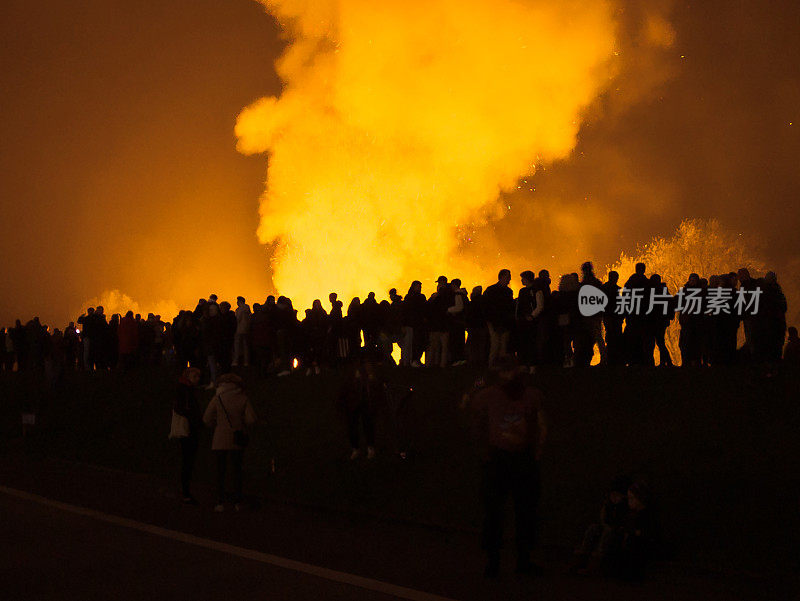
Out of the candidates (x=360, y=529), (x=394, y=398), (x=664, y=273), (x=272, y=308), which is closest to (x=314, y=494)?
(x=394, y=398)

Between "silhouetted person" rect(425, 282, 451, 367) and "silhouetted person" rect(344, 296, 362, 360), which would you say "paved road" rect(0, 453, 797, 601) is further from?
"silhouetted person" rect(344, 296, 362, 360)

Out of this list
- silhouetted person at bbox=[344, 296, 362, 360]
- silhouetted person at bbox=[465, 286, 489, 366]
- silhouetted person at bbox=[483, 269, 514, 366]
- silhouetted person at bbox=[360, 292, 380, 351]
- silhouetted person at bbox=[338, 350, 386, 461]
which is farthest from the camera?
silhouetted person at bbox=[344, 296, 362, 360]

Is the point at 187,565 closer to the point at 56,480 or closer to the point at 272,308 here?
the point at 56,480

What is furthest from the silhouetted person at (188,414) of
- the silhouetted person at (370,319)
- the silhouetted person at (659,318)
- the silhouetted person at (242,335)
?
the silhouetted person at (242,335)

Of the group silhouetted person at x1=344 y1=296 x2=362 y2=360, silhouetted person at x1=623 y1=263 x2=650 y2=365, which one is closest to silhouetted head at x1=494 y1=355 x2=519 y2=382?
silhouetted person at x1=623 y1=263 x2=650 y2=365

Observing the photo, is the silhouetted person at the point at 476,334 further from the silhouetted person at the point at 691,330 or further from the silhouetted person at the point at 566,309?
the silhouetted person at the point at 691,330

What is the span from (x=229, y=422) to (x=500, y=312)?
575 centimetres

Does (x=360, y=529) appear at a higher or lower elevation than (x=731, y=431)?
lower

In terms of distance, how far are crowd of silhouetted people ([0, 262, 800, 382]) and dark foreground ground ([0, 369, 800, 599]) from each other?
3.01 feet

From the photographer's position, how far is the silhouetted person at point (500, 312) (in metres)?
18.4

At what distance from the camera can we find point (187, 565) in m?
10.2

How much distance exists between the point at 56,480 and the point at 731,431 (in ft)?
36.3

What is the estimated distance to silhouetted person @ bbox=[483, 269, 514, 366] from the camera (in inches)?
724

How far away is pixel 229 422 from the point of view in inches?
565
